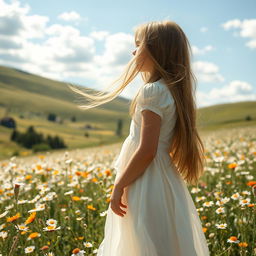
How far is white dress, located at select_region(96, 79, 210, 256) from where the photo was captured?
268 centimetres

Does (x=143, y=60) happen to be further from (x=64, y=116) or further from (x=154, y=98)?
(x=64, y=116)

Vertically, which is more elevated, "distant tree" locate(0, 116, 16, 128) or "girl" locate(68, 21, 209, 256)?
"girl" locate(68, 21, 209, 256)

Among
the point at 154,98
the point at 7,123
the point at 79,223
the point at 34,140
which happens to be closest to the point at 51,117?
the point at 7,123

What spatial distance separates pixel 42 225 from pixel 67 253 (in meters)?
0.41

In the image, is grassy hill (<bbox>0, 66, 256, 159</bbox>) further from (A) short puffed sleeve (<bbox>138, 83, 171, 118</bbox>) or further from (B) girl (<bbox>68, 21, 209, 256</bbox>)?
(A) short puffed sleeve (<bbox>138, 83, 171, 118</bbox>)

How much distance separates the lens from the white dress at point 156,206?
8.78 ft

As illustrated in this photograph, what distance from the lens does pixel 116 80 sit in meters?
3.01

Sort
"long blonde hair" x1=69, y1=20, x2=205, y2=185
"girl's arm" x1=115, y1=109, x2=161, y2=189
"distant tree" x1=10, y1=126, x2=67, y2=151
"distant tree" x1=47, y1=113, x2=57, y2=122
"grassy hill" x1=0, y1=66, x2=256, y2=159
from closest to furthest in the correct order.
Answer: "girl's arm" x1=115, y1=109, x2=161, y2=189
"long blonde hair" x1=69, y1=20, x2=205, y2=185
"distant tree" x1=10, y1=126, x2=67, y2=151
"grassy hill" x1=0, y1=66, x2=256, y2=159
"distant tree" x1=47, y1=113, x2=57, y2=122

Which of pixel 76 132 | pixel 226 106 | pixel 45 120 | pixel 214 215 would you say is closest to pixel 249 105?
pixel 226 106

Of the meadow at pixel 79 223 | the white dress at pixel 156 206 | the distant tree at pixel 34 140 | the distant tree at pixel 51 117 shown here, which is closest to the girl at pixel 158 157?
the white dress at pixel 156 206

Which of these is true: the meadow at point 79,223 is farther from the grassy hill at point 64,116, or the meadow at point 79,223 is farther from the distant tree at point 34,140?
the grassy hill at point 64,116

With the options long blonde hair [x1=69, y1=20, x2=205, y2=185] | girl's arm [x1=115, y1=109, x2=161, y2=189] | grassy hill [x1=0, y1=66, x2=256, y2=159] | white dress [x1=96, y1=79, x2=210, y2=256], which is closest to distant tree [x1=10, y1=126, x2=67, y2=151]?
grassy hill [x1=0, y1=66, x2=256, y2=159]

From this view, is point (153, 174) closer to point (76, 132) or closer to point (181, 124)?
point (181, 124)

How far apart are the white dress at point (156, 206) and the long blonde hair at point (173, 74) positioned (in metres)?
0.11
